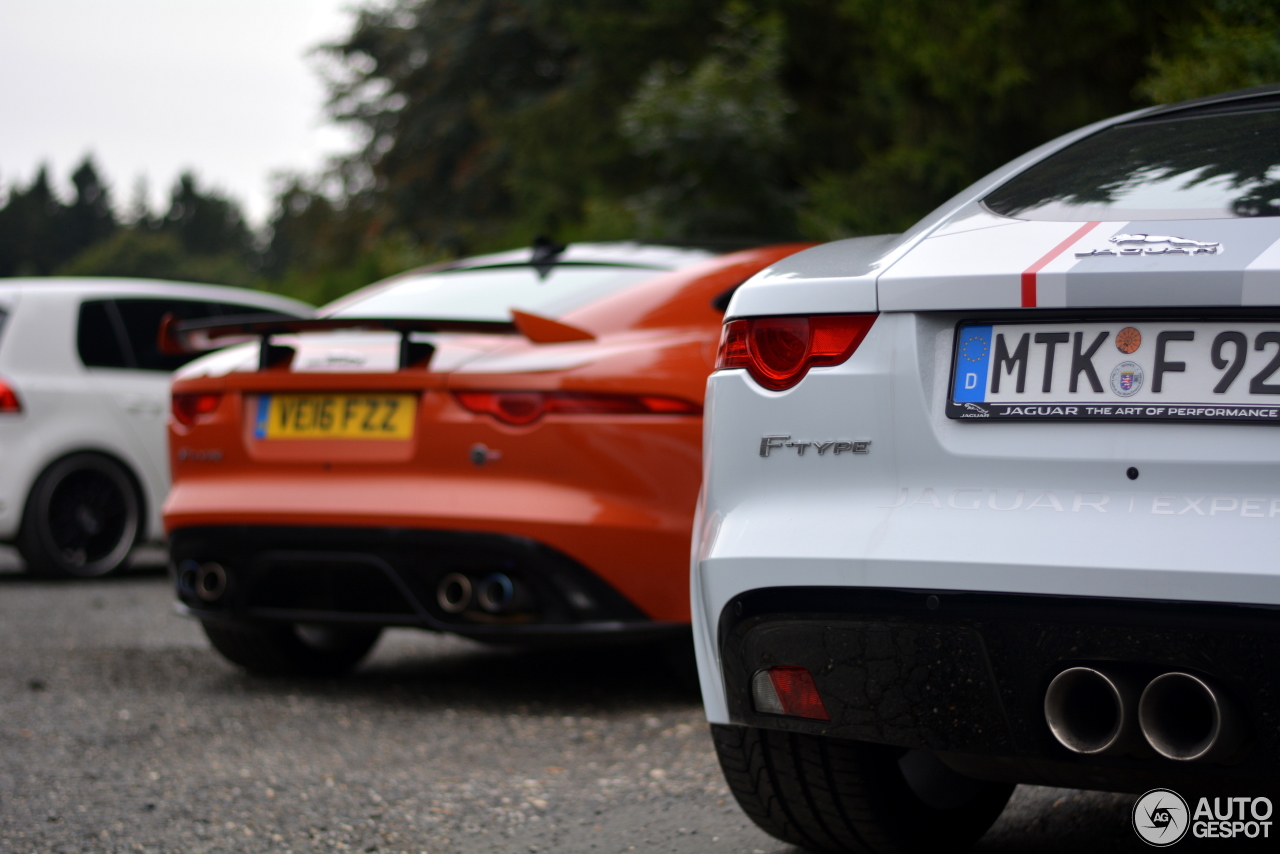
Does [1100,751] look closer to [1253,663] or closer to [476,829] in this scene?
[1253,663]

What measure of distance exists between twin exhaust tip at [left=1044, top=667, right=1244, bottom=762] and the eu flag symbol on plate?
0.43 meters

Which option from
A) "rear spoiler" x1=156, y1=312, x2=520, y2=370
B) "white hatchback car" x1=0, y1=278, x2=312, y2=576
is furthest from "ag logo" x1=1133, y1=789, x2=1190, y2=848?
"white hatchback car" x1=0, y1=278, x2=312, y2=576

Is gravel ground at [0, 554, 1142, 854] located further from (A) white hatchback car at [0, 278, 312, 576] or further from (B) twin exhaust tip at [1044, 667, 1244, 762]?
(A) white hatchback car at [0, 278, 312, 576]

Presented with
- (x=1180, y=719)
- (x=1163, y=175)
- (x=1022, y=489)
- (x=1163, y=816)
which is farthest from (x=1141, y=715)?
(x=1163, y=175)

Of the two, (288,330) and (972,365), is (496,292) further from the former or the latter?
(972,365)

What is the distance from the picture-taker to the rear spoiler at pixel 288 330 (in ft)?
13.3

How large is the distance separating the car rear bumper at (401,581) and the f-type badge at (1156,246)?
2077 mm

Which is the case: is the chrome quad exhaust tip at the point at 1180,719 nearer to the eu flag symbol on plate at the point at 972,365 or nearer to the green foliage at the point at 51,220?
the eu flag symbol on plate at the point at 972,365

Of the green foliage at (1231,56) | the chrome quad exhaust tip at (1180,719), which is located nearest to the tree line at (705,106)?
the green foliage at (1231,56)

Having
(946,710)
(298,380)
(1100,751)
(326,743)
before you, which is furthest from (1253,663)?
(298,380)

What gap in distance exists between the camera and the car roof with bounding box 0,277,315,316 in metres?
7.89

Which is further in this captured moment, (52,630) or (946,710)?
(52,630)

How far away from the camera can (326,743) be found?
3961 mm

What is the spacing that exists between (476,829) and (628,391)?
1319 millimetres
